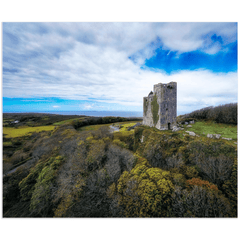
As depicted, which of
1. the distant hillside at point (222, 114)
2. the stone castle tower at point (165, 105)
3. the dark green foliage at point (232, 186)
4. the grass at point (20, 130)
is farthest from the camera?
the stone castle tower at point (165, 105)

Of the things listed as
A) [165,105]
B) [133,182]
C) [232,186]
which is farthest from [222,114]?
[133,182]

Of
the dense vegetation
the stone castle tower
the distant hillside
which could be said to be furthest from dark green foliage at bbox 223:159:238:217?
the stone castle tower

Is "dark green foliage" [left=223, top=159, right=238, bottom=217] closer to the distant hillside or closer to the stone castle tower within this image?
the distant hillside

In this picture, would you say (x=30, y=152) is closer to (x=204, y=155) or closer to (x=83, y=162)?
(x=83, y=162)

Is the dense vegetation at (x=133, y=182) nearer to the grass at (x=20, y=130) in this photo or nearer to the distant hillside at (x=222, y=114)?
the grass at (x=20, y=130)

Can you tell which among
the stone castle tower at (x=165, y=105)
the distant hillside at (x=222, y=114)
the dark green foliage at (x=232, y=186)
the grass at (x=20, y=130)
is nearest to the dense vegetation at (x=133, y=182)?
the dark green foliage at (x=232, y=186)

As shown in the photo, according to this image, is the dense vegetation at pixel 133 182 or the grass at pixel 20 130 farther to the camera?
the grass at pixel 20 130

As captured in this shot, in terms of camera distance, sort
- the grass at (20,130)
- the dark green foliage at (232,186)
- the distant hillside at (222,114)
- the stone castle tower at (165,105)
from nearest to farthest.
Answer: the dark green foliage at (232,186)
the distant hillside at (222,114)
the grass at (20,130)
the stone castle tower at (165,105)

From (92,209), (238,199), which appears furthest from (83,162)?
(238,199)
